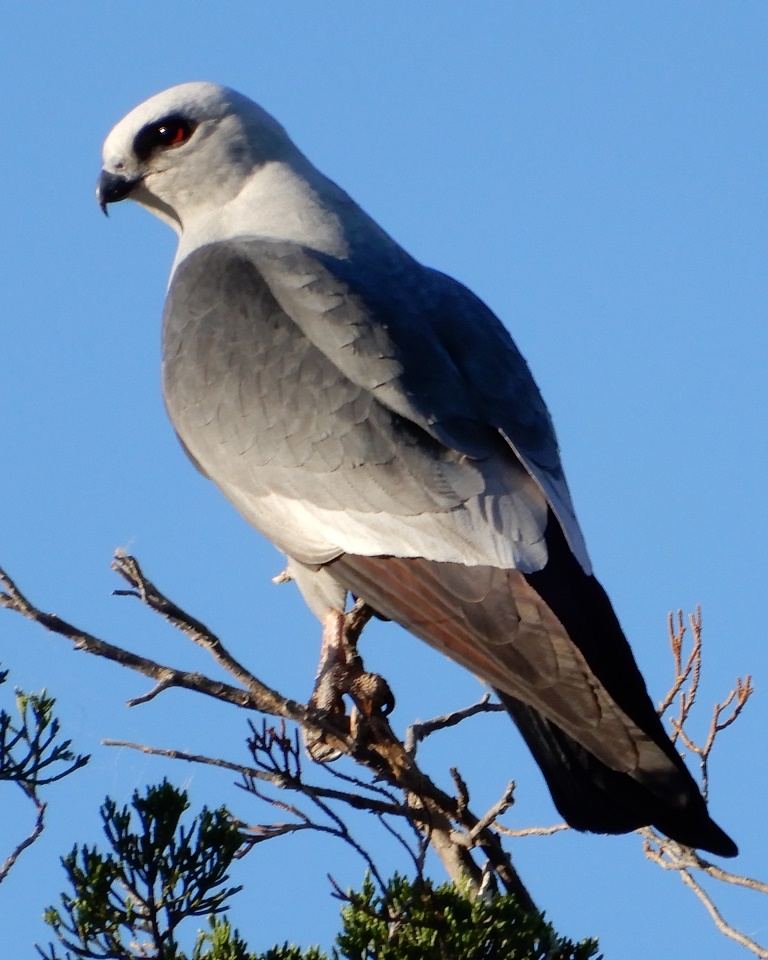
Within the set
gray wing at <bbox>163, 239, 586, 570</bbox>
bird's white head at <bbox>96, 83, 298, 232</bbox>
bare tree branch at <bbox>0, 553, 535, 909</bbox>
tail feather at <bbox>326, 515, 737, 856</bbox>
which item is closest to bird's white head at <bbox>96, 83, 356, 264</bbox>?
bird's white head at <bbox>96, 83, 298, 232</bbox>

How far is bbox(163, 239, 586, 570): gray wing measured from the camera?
132 inches

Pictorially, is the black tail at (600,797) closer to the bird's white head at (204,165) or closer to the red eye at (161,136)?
the bird's white head at (204,165)

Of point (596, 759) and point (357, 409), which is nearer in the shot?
point (596, 759)

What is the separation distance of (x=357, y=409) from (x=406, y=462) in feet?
0.76

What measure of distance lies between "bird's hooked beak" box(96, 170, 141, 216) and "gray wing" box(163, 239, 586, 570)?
813 mm

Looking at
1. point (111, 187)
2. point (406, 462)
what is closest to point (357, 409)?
point (406, 462)

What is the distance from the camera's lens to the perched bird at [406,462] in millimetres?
2881

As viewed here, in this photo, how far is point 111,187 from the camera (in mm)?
4828

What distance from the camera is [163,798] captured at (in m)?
2.74

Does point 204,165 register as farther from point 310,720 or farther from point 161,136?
point 310,720

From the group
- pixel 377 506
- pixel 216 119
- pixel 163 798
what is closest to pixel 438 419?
pixel 377 506

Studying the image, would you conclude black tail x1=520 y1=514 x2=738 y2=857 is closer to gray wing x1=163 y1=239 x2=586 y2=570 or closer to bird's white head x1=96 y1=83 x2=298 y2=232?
gray wing x1=163 y1=239 x2=586 y2=570

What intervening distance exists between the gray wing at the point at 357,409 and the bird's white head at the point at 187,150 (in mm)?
649

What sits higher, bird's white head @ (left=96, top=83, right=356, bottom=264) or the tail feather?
bird's white head @ (left=96, top=83, right=356, bottom=264)
